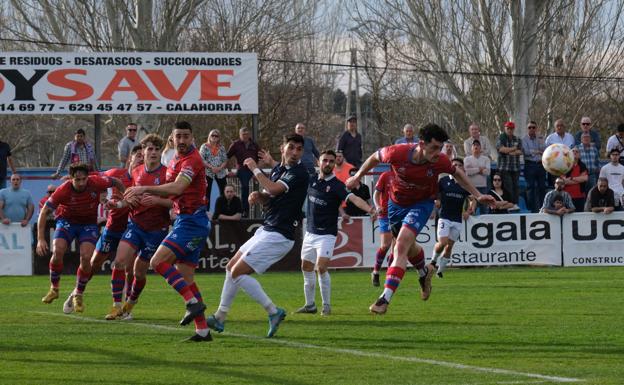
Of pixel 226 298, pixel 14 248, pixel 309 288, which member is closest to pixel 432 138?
pixel 309 288

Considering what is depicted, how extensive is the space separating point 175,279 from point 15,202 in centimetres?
1335

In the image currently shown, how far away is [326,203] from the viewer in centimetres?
1532

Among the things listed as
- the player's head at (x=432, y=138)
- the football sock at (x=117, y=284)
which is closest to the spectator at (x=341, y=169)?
the football sock at (x=117, y=284)

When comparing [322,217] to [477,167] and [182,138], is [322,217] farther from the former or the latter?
[477,167]

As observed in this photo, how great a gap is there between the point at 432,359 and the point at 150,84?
17623 mm

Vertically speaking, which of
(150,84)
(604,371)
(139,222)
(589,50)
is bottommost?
(604,371)

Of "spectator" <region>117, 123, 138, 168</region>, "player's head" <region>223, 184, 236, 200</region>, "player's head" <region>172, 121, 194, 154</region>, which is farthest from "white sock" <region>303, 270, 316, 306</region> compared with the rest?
"spectator" <region>117, 123, 138, 168</region>

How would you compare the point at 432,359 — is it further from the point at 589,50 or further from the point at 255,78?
the point at 589,50

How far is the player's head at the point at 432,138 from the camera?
44.3ft

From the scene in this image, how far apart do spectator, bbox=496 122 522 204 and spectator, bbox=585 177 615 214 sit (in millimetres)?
1623

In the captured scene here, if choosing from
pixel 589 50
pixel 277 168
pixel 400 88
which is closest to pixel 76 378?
pixel 277 168

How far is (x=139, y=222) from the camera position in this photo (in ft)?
45.0

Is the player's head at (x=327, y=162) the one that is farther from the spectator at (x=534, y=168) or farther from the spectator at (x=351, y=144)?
the spectator at (x=534, y=168)

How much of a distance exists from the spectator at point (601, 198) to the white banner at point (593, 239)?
147mm
